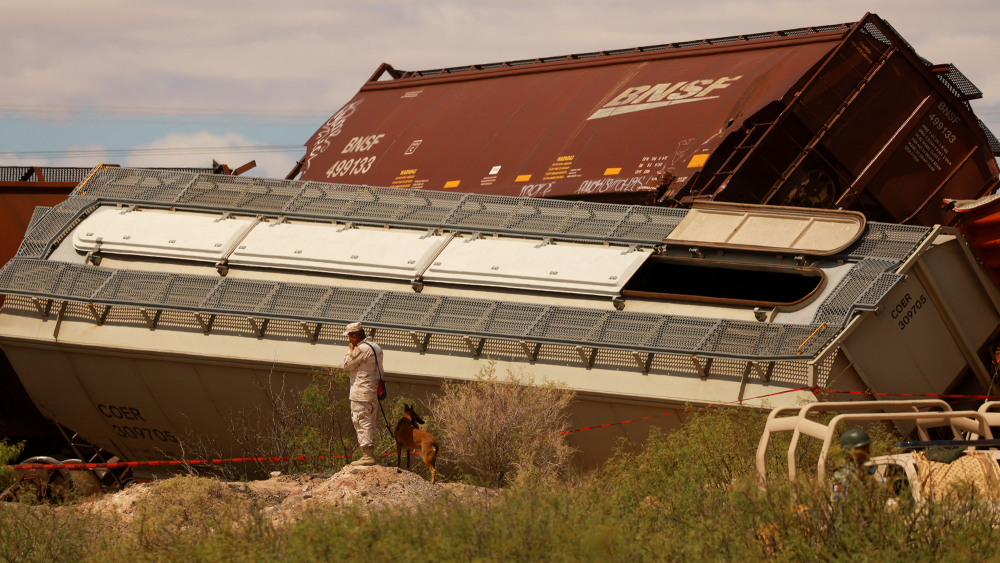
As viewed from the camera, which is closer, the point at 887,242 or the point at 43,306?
the point at 887,242

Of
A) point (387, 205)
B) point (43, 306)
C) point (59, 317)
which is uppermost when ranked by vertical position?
point (387, 205)

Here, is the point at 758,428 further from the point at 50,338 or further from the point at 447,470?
the point at 50,338

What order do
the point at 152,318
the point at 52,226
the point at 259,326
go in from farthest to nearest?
the point at 52,226 < the point at 152,318 < the point at 259,326

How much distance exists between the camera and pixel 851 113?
14188 mm

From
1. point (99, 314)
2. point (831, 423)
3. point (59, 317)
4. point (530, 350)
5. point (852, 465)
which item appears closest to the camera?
point (852, 465)

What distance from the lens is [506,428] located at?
33.3ft

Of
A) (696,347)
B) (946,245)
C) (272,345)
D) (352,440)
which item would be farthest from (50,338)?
(946,245)

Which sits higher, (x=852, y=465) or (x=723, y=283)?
(x=723, y=283)

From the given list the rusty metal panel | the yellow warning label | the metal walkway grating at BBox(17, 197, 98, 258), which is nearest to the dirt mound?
the metal walkway grating at BBox(17, 197, 98, 258)

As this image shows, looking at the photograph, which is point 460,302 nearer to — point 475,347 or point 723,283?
point 475,347

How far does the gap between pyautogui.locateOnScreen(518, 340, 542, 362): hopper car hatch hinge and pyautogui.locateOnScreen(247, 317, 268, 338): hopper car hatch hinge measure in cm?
350

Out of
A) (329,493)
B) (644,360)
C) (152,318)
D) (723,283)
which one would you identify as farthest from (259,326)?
(723,283)

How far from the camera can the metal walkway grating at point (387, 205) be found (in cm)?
1262

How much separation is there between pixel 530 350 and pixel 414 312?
5.56 feet
